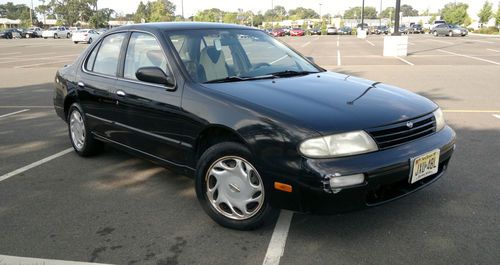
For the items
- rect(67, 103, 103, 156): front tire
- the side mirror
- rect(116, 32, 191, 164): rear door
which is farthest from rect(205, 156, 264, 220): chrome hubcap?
rect(67, 103, 103, 156): front tire

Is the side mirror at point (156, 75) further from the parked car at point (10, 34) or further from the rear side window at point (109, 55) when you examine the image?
the parked car at point (10, 34)

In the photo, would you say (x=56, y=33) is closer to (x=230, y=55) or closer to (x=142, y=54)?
(x=142, y=54)

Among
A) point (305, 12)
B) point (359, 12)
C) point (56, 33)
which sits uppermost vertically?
point (305, 12)

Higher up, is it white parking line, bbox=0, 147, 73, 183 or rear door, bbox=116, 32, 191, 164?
rear door, bbox=116, 32, 191, 164

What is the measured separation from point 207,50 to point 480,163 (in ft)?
10.5

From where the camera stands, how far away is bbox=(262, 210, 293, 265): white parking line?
120 inches

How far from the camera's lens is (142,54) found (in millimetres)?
4328

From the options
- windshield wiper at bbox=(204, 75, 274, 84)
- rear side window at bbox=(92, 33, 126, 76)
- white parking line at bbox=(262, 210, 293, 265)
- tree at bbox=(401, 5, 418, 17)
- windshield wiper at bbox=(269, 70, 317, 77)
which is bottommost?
white parking line at bbox=(262, 210, 293, 265)

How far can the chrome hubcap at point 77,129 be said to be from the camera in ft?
17.7

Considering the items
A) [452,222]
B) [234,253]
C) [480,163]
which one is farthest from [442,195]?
[234,253]

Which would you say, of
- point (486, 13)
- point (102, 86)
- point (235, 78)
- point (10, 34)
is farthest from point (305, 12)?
point (235, 78)

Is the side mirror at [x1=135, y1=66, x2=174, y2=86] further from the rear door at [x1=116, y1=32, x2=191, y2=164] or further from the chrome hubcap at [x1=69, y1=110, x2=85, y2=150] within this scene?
the chrome hubcap at [x1=69, y1=110, x2=85, y2=150]

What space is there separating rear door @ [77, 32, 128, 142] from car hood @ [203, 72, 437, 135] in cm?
144

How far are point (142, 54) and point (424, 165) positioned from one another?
2.71 meters
